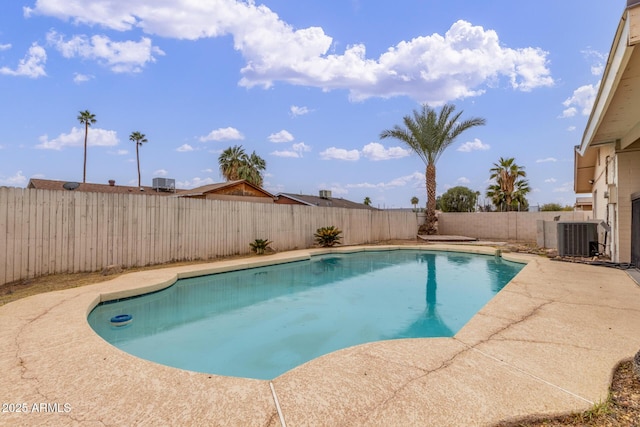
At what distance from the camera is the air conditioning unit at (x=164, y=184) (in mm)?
17609

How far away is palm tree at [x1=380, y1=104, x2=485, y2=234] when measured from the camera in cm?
1557

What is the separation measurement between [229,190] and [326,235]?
7753mm

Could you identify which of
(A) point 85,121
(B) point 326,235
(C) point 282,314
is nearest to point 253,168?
(A) point 85,121

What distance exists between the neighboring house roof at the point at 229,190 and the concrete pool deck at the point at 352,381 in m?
13.3

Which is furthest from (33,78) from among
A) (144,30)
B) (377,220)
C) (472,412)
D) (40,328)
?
(377,220)

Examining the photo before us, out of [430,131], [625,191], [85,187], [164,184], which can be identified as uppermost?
[430,131]

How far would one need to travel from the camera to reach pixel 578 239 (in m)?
8.57

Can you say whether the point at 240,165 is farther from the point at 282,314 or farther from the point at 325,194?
the point at 282,314

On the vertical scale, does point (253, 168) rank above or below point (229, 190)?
above

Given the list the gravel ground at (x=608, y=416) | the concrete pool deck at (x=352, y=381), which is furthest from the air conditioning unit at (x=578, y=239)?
the gravel ground at (x=608, y=416)

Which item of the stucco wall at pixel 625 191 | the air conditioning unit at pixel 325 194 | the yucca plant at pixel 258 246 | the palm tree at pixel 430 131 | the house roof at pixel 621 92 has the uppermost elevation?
the palm tree at pixel 430 131

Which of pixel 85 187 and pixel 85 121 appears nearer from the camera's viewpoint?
pixel 85 187

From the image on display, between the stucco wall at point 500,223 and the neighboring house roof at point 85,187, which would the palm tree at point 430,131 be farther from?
the neighboring house roof at point 85,187

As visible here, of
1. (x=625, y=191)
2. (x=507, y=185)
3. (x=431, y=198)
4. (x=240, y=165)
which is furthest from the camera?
(x=240, y=165)
